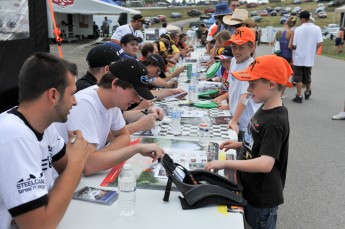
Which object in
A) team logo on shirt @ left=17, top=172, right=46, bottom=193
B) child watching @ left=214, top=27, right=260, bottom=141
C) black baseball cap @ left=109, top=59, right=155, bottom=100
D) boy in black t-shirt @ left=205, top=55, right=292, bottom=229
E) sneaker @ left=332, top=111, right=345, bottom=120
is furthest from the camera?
sneaker @ left=332, top=111, right=345, bottom=120

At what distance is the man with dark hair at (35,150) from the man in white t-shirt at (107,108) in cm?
38

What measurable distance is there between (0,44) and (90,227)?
6.84 ft

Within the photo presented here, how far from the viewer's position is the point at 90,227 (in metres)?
1.53

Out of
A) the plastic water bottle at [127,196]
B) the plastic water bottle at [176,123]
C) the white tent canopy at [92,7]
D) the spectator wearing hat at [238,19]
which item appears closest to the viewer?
the plastic water bottle at [127,196]

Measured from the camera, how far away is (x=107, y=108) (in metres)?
2.23

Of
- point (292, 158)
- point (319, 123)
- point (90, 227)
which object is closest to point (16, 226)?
point (90, 227)

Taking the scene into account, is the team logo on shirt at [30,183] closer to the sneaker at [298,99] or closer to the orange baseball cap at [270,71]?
the orange baseball cap at [270,71]

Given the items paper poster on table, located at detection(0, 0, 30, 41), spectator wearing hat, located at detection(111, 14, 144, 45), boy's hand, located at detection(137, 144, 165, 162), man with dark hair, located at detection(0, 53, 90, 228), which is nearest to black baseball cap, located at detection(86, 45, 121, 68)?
paper poster on table, located at detection(0, 0, 30, 41)

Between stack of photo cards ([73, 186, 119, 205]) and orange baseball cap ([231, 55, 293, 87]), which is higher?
orange baseball cap ([231, 55, 293, 87])

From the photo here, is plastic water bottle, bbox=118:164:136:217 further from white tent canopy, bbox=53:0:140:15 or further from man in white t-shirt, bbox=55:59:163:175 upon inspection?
white tent canopy, bbox=53:0:140:15

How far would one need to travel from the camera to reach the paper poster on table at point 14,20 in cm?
295

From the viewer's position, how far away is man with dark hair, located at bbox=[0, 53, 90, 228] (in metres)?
1.29

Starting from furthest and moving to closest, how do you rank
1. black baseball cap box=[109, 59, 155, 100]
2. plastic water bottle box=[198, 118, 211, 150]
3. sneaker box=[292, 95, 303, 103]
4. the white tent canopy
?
1. the white tent canopy
2. sneaker box=[292, 95, 303, 103]
3. plastic water bottle box=[198, 118, 211, 150]
4. black baseball cap box=[109, 59, 155, 100]

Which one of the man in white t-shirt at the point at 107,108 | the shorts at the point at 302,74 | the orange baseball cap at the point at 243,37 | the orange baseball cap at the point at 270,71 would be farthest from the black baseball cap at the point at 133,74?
the shorts at the point at 302,74
